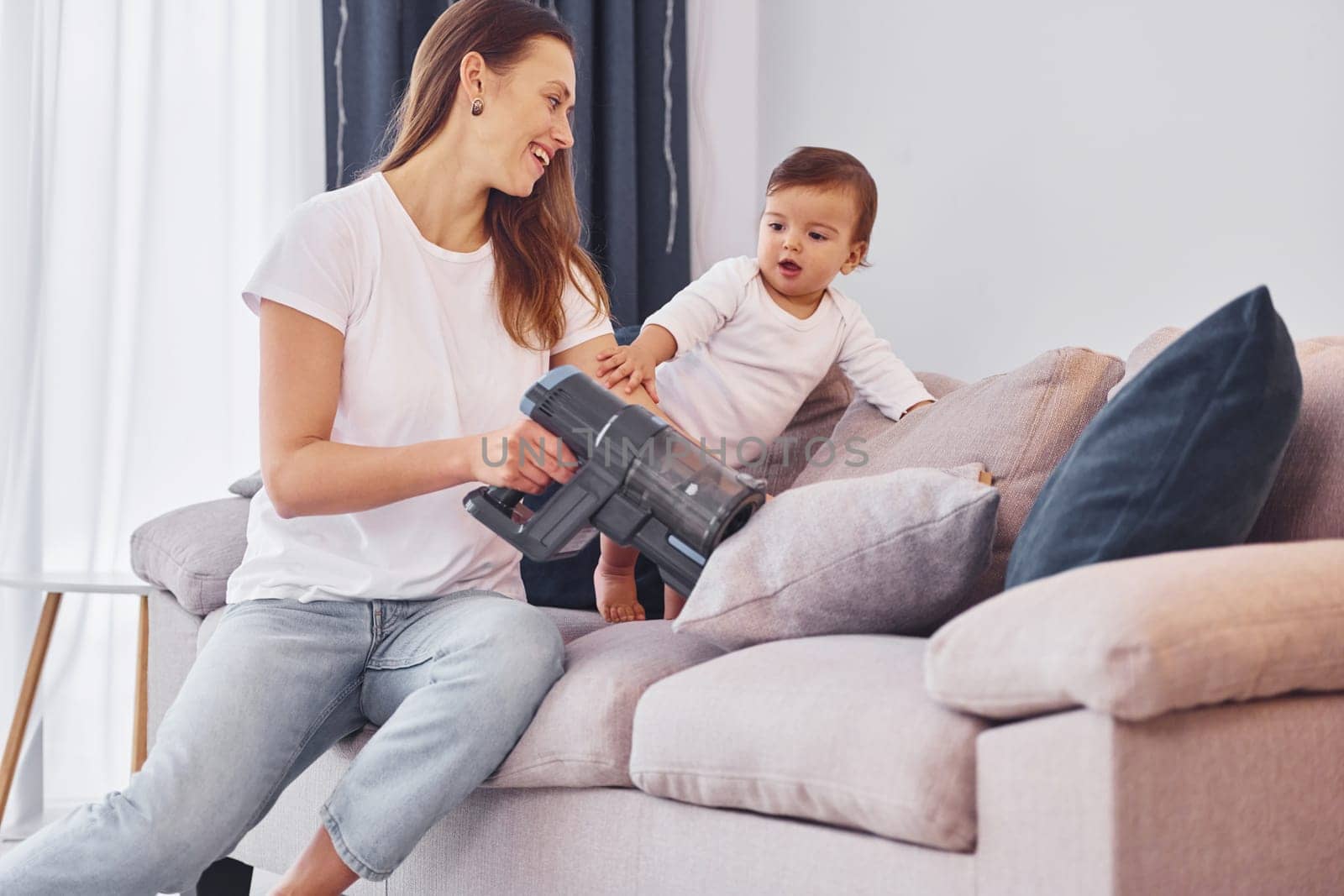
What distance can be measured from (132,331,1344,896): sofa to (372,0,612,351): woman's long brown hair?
422 mm

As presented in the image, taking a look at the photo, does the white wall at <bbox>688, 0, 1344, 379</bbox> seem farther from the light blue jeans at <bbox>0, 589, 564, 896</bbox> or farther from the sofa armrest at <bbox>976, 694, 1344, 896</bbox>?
the light blue jeans at <bbox>0, 589, 564, 896</bbox>

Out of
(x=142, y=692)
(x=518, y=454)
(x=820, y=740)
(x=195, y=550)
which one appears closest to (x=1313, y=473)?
(x=820, y=740)

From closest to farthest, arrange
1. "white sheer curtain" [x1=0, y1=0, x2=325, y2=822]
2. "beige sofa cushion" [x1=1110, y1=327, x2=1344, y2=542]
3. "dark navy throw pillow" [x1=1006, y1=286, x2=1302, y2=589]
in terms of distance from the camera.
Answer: "dark navy throw pillow" [x1=1006, y1=286, x2=1302, y2=589] < "beige sofa cushion" [x1=1110, y1=327, x2=1344, y2=542] < "white sheer curtain" [x1=0, y1=0, x2=325, y2=822]

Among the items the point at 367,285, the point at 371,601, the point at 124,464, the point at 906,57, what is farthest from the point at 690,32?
the point at 371,601

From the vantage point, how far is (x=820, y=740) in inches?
41.5

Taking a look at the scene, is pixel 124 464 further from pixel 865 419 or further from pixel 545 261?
pixel 865 419

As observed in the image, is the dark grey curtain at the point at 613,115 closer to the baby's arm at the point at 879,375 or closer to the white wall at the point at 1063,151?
the white wall at the point at 1063,151

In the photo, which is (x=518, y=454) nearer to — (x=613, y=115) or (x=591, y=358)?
(x=591, y=358)

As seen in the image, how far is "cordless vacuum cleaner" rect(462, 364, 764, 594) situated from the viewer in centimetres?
129

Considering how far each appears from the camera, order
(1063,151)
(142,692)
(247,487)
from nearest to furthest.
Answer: (247,487) < (142,692) < (1063,151)

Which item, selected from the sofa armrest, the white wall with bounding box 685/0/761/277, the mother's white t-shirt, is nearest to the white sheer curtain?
the white wall with bounding box 685/0/761/277

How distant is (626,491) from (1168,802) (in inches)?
24.0

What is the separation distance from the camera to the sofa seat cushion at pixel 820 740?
98 cm

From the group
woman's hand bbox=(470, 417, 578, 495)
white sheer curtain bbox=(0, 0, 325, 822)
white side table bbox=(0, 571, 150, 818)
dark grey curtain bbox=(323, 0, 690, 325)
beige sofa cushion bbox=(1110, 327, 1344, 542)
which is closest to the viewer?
beige sofa cushion bbox=(1110, 327, 1344, 542)
